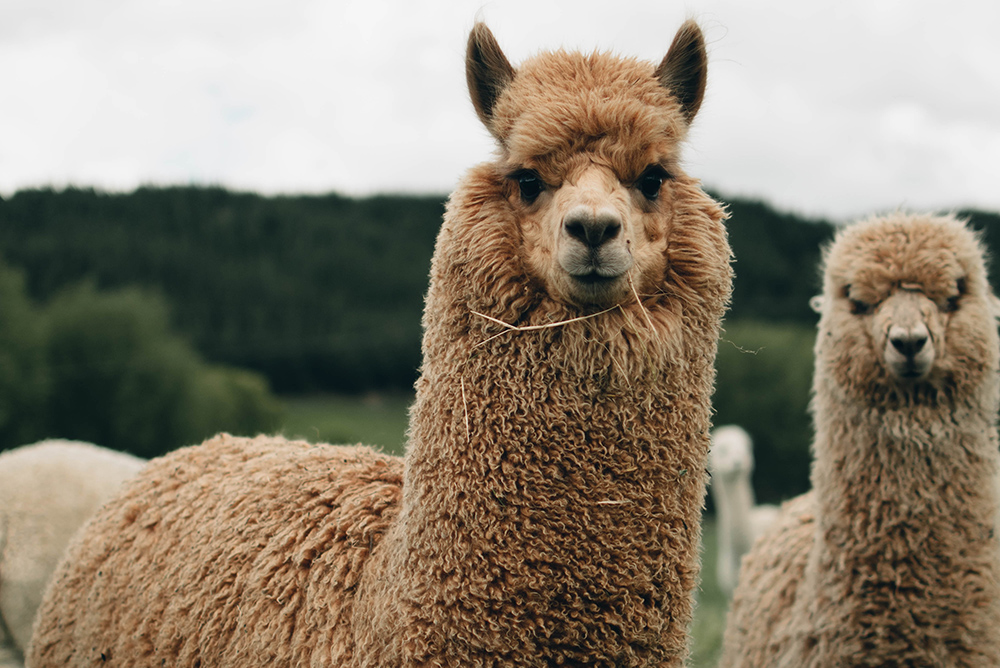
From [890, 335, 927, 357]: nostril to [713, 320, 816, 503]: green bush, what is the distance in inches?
894

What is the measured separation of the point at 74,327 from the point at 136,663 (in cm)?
2686

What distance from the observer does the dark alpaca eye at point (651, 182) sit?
2264mm

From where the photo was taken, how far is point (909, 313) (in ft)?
11.6

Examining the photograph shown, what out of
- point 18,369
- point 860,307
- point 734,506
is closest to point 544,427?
point 860,307

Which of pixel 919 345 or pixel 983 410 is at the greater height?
pixel 919 345

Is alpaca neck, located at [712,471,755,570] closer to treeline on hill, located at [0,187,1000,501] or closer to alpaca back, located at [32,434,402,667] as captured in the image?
alpaca back, located at [32,434,402,667]

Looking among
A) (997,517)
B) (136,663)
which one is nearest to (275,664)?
(136,663)

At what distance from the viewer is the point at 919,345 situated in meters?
3.42

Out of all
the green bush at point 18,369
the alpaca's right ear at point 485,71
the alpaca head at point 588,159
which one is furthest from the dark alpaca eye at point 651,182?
the green bush at point 18,369

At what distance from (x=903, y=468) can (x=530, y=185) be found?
242 centimetres

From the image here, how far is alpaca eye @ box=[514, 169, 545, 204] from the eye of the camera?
223 centimetres

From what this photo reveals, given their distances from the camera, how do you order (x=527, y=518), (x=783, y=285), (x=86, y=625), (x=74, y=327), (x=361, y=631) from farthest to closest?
1. (x=783, y=285)
2. (x=74, y=327)
3. (x=86, y=625)
4. (x=361, y=631)
5. (x=527, y=518)

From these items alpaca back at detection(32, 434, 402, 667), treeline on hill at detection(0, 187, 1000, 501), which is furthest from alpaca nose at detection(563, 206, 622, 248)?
treeline on hill at detection(0, 187, 1000, 501)

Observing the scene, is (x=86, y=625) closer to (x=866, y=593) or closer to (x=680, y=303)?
(x=680, y=303)
